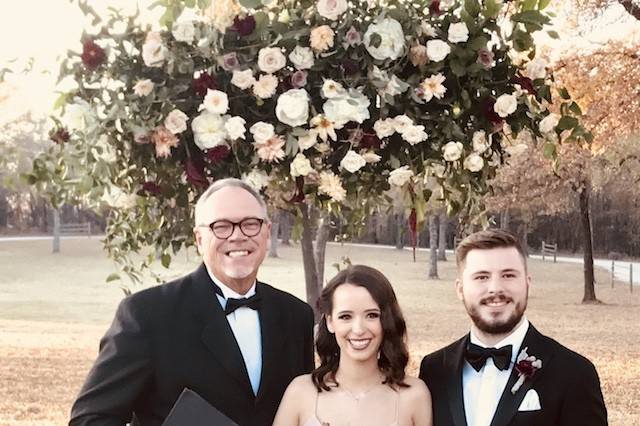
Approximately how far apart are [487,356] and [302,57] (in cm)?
139

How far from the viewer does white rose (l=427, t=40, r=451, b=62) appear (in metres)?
3.65

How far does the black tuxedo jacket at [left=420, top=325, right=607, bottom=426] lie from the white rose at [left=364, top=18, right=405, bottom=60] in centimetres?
123

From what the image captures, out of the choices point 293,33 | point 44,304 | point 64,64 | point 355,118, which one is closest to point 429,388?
point 355,118

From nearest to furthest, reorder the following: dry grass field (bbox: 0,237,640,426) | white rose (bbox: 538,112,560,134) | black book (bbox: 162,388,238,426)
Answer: black book (bbox: 162,388,238,426)
white rose (bbox: 538,112,560,134)
dry grass field (bbox: 0,237,640,426)

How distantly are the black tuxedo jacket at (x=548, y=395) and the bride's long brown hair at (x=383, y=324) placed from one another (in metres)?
0.29

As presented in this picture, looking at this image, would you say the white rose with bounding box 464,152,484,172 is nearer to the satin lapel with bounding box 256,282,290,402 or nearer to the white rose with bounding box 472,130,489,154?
the white rose with bounding box 472,130,489,154

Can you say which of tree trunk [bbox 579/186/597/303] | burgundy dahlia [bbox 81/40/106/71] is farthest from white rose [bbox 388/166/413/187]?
tree trunk [bbox 579/186/597/303]

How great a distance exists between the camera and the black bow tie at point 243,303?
10.9ft

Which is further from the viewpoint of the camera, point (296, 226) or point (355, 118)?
point (296, 226)

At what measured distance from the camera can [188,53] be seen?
368 cm

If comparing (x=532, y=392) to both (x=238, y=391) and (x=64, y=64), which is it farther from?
(x=64, y=64)

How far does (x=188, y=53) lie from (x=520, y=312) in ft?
5.48

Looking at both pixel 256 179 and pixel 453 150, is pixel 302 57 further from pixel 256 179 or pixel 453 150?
pixel 453 150

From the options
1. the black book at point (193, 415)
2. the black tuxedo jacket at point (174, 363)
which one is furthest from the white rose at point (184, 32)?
the black book at point (193, 415)
